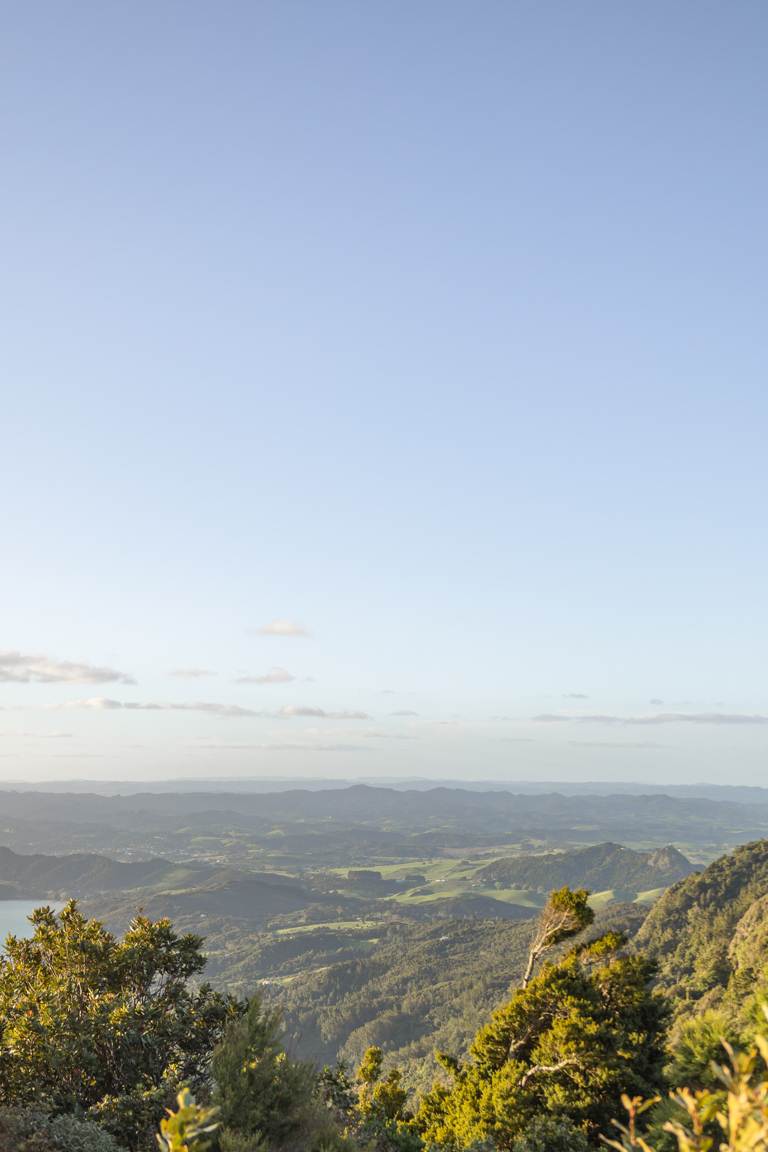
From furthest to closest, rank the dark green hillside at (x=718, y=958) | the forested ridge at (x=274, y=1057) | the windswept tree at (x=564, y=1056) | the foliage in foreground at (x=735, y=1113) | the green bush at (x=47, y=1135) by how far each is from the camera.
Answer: the dark green hillside at (x=718, y=958) < the windswept tree at (x=564, y=1056) < the forested ridge at (x=274, y=1057) < the green bush at (x=47, y=1135) < the foliage in foreground at (x=735, y=1113)

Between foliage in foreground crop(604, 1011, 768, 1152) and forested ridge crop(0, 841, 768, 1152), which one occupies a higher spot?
foliage in foreground crop(604, 1011, 768, 1152)

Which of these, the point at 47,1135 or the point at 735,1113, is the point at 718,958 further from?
the point at 735,1113

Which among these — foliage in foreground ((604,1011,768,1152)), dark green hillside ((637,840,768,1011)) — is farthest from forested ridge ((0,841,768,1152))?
→ dark green hillside ((637,840,768,1011))

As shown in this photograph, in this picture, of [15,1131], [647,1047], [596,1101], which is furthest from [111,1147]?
[647,1047]

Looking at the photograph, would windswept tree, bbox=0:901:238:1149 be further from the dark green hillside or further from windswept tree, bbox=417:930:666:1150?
the dark green hillside

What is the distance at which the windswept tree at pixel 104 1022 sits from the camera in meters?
25.2

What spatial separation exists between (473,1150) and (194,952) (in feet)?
50.4

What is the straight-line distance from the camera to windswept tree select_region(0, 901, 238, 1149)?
25.2 meters

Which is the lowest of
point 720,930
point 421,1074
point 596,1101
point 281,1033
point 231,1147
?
point 421,1074

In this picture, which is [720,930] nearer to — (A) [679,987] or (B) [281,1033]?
(A) [679,987]

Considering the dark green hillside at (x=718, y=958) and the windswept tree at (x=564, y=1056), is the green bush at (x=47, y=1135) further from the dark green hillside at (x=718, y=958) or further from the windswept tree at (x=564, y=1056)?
the dark green hillside at (x=718, y=958)

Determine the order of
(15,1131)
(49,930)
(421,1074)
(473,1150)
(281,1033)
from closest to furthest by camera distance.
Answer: (15,1131)
(473,1150)
(281,1033)
(49,930)
(421,1074)

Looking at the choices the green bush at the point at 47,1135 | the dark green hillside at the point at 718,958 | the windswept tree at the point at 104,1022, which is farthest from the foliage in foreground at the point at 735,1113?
the dark green hillside at the point at 718,958

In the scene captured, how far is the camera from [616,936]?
1324 inches
